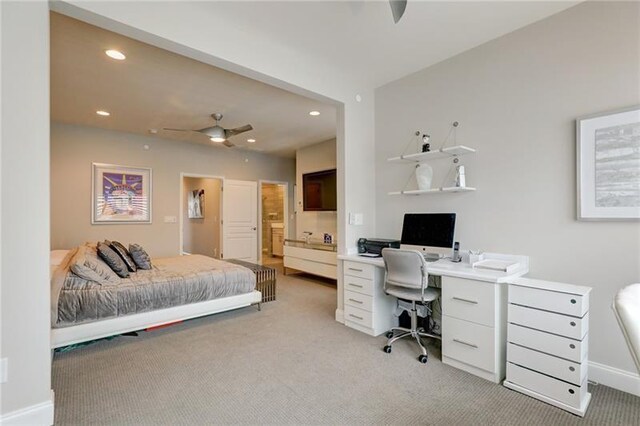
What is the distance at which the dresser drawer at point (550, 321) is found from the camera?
192 centimetres

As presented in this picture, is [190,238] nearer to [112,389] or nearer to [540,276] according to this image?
[112,389]

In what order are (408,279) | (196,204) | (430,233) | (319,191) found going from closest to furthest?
1. (408,279)
2. (430,233)
3. (319,191)
4. (196,204)

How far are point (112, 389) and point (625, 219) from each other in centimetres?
378

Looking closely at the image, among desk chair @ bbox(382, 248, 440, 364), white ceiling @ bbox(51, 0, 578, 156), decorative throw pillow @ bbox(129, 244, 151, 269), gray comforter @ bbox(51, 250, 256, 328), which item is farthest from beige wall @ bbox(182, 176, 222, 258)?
desk chair @ bbox(382, 248, 440, 364)

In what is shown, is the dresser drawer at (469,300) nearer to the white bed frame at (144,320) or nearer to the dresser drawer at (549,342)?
the dresser drawer at (549,342)

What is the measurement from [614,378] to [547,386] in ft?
2.01

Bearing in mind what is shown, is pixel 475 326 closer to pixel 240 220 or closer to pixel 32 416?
pixel 32 416

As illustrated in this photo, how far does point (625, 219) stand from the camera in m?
2.10

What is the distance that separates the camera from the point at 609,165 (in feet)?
7.08

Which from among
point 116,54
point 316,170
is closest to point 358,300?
point 116,54

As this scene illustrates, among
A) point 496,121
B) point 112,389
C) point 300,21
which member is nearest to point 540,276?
point 496,121

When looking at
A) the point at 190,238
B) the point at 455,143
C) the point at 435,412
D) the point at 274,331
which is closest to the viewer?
the point at 435,412

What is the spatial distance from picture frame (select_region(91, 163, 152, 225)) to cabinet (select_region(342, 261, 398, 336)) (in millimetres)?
4276

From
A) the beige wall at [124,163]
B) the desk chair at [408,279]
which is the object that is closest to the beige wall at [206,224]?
the beige wall at [124,163]
